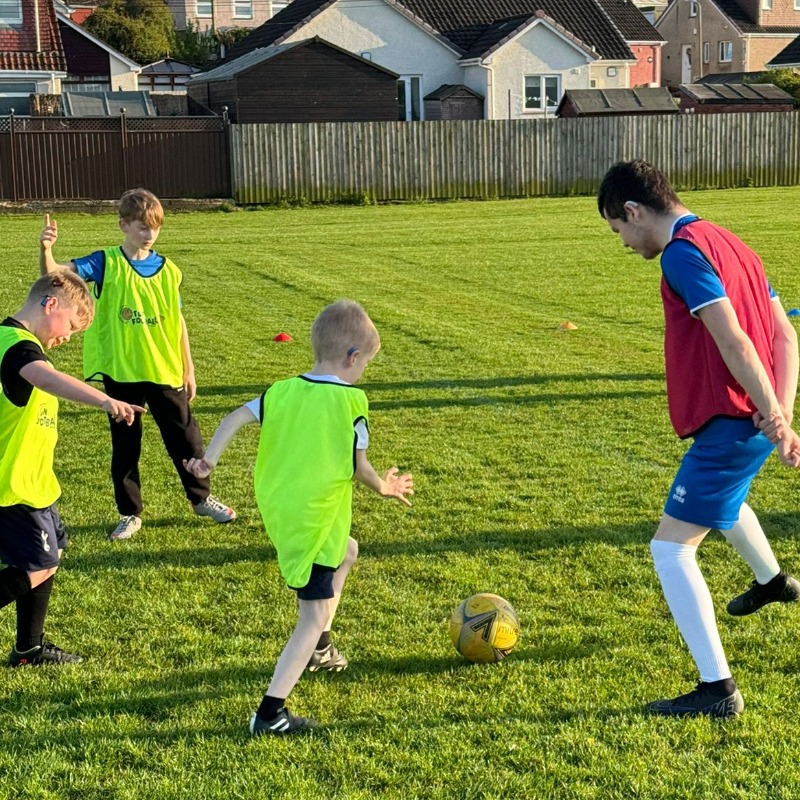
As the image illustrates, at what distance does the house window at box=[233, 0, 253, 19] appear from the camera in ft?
248

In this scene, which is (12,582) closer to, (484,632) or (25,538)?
(25,538)

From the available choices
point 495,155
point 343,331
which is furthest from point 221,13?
point 343,331

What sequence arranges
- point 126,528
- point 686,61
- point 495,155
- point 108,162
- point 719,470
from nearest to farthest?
point 719,470, point 126,528, point 108,162, point 495,155, point 686,61

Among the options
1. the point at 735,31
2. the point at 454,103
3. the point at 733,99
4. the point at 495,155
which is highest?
the point at 735,31

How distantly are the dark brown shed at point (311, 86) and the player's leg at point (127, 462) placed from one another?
1419 inches

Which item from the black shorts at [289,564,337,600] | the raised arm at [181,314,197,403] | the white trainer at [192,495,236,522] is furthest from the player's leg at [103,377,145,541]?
the black shorts at [289,564,337,600]

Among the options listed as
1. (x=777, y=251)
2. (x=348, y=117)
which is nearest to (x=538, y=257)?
(x=777, y=251)

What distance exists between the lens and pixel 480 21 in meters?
51.4

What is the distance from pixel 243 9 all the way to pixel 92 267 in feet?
244

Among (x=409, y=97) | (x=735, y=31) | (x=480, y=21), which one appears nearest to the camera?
(x=409, y=97)

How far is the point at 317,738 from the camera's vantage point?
4.10 meters

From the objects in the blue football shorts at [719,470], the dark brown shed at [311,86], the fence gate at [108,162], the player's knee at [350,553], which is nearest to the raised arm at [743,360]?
the blue football shorts at [719,470]

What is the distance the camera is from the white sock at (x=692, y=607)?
4.14 meters

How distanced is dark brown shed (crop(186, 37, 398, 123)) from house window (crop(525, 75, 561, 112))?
864cm
